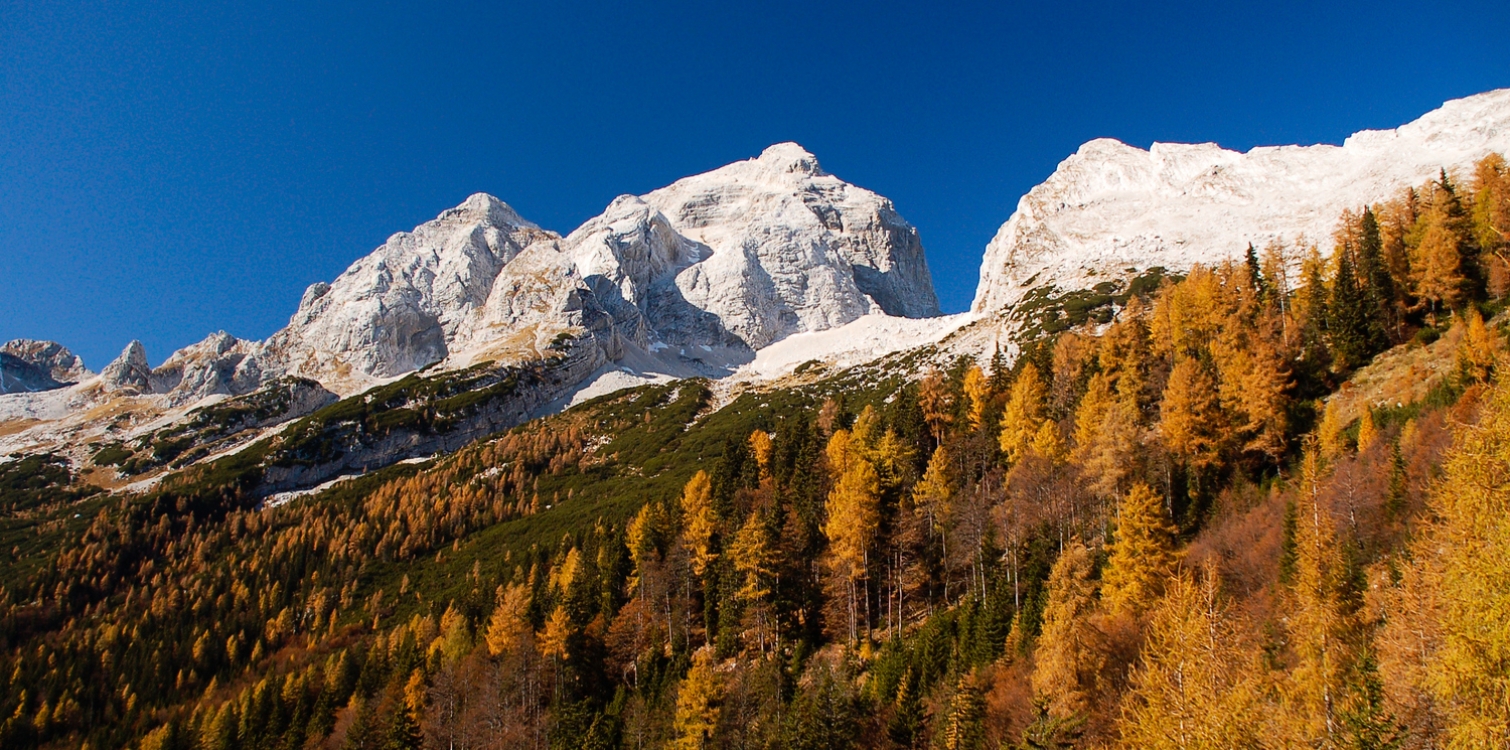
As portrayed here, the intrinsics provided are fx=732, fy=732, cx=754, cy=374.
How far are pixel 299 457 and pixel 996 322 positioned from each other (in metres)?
177

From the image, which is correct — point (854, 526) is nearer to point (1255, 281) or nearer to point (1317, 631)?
point (1317, 631)

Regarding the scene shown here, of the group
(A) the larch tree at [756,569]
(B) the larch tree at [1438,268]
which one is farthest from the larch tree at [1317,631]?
(B) the larch tree at [1438,268]

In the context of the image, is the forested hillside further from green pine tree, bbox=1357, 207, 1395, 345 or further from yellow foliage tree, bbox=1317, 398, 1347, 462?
green pine tree, bbox=1357, 207, 1395, 345

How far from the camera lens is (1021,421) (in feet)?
194

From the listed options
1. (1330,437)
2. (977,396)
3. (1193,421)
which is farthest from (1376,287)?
(977,396)

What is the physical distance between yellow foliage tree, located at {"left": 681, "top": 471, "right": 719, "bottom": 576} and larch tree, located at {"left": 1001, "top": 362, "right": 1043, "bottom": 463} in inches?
986

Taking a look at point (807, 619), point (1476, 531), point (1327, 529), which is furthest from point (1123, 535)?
point (807, 619)

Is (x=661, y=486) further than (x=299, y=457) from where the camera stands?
No

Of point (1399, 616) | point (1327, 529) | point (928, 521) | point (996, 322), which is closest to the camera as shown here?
point (1399, 616)

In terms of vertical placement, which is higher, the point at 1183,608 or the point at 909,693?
the point at 1183,608

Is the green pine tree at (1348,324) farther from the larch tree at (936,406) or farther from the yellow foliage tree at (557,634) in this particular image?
the yellow foliage tree at (557,634)

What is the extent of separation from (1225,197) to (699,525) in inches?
6257

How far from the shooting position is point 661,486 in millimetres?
111250

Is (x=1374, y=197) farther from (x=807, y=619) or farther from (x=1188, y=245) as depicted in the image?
(x=807, y=619)
